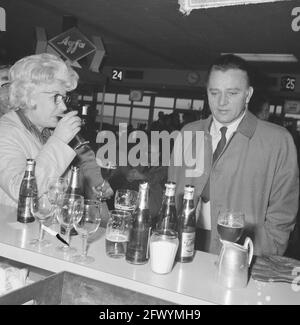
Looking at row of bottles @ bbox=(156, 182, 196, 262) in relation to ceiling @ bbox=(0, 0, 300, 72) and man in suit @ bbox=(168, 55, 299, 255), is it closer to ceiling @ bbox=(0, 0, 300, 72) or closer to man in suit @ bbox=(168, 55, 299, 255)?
man in suit @ bbox=(168, 55, 299, 255)

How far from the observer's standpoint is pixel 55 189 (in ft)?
5.29

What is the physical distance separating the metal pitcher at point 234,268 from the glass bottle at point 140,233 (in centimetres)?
29

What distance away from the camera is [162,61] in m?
11.8

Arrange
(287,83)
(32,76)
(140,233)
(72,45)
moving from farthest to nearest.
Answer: (287,83), (72,45), (32,76), (140,233)

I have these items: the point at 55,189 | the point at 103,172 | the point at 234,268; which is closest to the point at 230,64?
the point at 103,172

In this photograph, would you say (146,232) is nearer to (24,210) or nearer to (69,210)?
(69,210)

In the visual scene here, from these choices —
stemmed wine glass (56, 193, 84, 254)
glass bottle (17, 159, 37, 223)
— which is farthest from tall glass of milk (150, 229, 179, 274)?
glass bottle (17, 159, 37, 223)

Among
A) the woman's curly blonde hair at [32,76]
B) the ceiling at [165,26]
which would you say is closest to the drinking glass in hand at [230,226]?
the woman's curly blonde hair at [32,76]

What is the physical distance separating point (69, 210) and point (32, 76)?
92 cm

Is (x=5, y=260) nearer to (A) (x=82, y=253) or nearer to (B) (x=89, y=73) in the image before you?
(A) (x=82, y=253)

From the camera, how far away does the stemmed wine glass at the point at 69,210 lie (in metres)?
1.39
